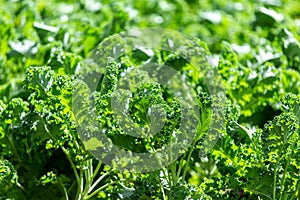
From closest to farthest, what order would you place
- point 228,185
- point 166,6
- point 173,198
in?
point 173,198 < point 228,185 < point 166,6

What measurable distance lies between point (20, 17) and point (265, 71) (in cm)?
143

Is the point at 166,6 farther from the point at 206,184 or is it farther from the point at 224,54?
the point at 206,184

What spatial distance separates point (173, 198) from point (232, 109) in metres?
0.32

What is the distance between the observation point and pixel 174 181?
61.6 inches

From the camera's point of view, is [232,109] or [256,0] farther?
[256,0]

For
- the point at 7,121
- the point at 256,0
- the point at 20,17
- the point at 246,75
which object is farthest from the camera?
the point at 256,0

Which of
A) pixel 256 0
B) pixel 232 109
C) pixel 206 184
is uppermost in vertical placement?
pixel 232 109

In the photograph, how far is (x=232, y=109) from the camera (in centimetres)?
167

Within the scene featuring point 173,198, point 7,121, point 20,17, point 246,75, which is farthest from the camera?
point 20,17

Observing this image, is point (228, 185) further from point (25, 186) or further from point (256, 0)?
point (256, 0)

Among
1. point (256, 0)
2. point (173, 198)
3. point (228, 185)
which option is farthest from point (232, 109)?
point (256, 0)

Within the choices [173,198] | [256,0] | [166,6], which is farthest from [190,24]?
[173,198]

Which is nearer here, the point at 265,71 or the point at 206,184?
the point at 206,184

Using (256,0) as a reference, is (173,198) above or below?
above
